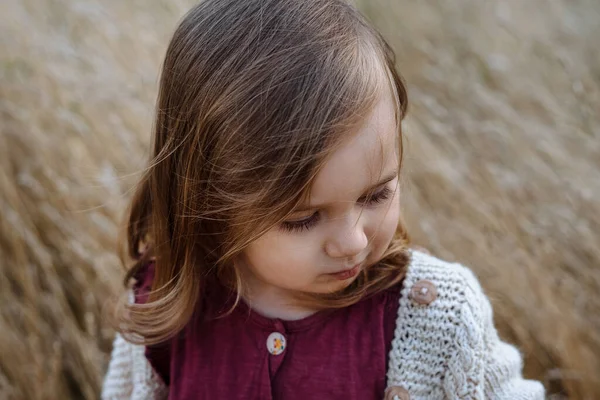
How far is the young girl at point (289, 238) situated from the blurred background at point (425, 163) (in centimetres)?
55

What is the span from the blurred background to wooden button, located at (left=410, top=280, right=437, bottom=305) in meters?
0.61

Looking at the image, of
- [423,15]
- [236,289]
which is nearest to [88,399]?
[236,289]

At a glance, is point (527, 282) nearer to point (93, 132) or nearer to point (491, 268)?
point (491, 268)

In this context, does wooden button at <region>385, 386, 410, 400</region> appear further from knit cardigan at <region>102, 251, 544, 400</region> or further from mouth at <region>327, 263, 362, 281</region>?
mouth at <region>327, 263, 362, 281</region>

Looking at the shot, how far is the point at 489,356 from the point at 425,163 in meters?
0.96

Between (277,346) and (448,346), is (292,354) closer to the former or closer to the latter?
(277,346)

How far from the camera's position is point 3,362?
1.92m

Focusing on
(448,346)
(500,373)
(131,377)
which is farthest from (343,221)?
(131,377)

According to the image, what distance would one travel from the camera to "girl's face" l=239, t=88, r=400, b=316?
98 cm

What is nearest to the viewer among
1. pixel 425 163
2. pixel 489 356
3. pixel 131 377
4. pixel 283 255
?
pixel 283 255

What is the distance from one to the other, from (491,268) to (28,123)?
1600mm

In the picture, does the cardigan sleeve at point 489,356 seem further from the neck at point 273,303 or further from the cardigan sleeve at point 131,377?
the cardigan sleeve at point 131,377

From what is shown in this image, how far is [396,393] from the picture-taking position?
3.81ft

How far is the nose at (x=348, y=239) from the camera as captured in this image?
3.33ft
